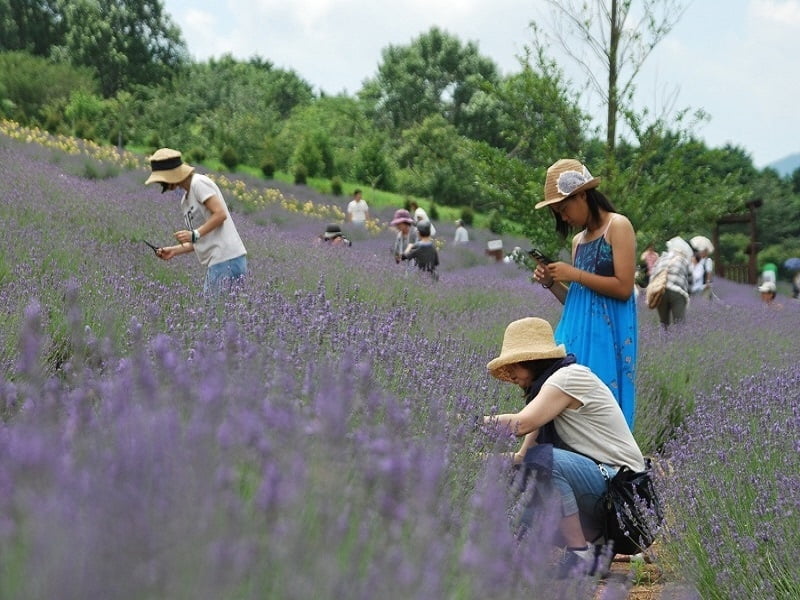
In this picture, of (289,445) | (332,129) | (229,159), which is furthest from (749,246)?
(289,445)

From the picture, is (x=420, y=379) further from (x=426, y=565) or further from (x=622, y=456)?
(x=426, y=565)

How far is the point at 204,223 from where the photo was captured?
544cm

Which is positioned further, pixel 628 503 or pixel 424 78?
pixel 424 78

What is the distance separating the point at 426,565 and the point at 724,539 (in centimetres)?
179

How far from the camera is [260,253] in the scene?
8.11 meters

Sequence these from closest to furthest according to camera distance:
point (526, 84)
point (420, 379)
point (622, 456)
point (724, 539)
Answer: point (724, 539)
point (420, 379)
point (622, 456)
point (526, 84)

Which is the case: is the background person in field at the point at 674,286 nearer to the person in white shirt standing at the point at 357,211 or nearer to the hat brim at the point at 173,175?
the hat brim at the point at 173,175

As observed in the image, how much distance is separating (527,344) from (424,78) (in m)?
52.0


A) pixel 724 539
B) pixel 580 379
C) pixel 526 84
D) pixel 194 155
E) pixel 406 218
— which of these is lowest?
pixel 724 539

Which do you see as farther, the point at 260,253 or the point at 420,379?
the point at 260,253

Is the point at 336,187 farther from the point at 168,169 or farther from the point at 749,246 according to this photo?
the point at 168,169

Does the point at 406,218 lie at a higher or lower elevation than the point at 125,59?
lower

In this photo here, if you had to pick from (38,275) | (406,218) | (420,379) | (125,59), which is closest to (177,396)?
(420,379)

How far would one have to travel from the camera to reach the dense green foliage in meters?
10.1
